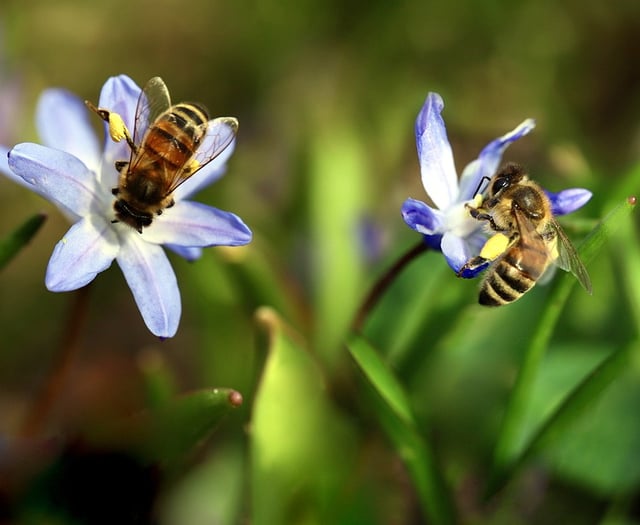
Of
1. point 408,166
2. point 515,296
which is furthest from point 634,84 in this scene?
point 515,296

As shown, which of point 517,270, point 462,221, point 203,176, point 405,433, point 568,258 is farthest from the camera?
point 405,433

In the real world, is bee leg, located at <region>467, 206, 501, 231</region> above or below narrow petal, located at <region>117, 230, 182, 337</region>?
above

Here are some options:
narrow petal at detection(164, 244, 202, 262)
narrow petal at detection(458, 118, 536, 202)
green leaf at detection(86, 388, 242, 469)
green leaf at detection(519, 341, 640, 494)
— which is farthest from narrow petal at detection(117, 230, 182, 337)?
green leaf at detection(519, 341, 640, 494)

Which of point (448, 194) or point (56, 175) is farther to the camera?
point (448, 194)

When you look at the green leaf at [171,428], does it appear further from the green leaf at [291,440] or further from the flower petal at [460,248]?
the flower petal at [460,248]

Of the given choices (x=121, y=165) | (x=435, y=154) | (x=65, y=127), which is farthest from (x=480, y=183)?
(x=65, y=127)

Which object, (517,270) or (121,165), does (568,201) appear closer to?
(517,270)

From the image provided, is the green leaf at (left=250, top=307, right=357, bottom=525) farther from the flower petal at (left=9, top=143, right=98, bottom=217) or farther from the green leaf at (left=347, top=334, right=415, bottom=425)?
the flower petal at (left=9, top=143, right=98, bottom=217)
